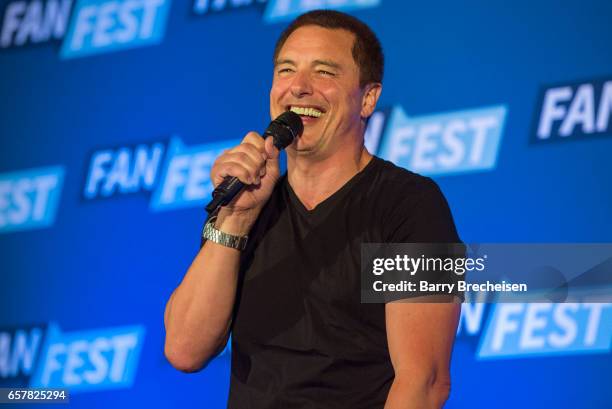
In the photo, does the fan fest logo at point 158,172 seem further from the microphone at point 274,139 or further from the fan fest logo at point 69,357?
the microphone at point 274,139

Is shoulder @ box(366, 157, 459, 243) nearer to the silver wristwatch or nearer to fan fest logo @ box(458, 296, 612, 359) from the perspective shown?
the silver wristwatch

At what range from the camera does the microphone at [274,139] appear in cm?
151

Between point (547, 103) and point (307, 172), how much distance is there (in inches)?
54.1

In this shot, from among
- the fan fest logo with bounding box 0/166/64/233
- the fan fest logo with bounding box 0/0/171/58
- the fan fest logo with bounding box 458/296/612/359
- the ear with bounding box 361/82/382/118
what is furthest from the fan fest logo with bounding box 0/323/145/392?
the ear with bounding box 361/82/382/118

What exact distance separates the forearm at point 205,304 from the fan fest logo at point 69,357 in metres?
1.50

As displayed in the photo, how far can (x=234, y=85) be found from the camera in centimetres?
A: 324

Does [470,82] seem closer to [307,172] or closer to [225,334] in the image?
[307,172]

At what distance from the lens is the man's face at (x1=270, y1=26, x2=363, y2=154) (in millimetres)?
1812

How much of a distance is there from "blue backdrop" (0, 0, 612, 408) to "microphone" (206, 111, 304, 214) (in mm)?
1347

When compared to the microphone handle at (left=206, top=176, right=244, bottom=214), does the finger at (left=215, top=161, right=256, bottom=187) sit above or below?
above

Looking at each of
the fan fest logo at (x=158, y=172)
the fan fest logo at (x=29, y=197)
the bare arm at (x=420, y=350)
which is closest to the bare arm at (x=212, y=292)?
the bare arm at (x=420, y=350)

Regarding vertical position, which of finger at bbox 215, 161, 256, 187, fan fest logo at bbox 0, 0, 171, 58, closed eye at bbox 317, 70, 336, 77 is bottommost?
finger at bbox 215, 161, 256, 187

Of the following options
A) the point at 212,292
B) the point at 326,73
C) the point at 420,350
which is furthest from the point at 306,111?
the point at 420,350

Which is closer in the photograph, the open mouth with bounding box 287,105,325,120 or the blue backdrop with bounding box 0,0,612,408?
the open mouth with bounding box 287,105,325,120
